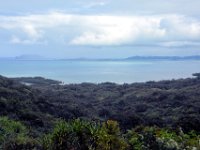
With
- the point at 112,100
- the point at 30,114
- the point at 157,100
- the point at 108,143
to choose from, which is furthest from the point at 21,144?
the point at 112,100

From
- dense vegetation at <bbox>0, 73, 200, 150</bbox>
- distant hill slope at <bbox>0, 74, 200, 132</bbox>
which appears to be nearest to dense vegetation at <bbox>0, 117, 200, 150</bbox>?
dense vegetation at <bbox>0, 73, 200, 150</bbox>

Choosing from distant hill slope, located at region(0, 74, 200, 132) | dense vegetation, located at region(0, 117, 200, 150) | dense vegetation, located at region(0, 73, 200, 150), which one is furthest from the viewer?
distant hill slope, located at region(0, 74, 200, 132)

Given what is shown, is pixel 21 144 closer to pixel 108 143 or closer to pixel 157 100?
pixel 108 143

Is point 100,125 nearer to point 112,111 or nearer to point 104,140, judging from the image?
point 104,140

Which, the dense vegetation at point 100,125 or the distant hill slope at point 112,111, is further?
the distant hill slope at point 112,111

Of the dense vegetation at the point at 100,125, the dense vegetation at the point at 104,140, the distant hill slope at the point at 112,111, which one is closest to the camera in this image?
the dense vegetation at the point at 104,140

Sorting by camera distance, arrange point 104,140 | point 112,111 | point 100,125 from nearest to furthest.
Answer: point 104,140 → point 100,125 → point 112,111

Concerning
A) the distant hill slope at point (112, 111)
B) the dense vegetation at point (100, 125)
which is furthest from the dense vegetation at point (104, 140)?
the distant hill slope at point (112, 111)

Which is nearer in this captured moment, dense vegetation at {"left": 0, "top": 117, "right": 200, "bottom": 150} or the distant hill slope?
dense vegetation at {"left": 0, "top": 117, "right": 200, "bottom": 150}

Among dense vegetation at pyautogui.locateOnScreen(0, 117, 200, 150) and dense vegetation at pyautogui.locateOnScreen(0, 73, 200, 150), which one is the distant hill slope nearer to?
dense vegetation at pyautogui.locateOnScreen(0, 73, 200, 150)

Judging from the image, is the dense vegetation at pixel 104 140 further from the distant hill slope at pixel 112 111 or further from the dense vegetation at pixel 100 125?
the distant hill slope at pixel 112 111

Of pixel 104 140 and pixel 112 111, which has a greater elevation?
pixel 112 111

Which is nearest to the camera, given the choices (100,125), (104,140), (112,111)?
(104,140)

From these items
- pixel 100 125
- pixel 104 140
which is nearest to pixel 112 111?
pixel 100 125
